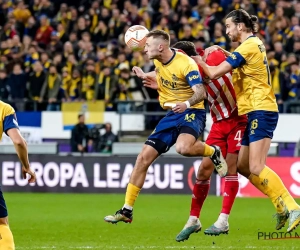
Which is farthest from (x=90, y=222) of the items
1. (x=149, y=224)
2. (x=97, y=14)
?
(x=97, y=14)

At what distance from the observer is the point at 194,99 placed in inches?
381

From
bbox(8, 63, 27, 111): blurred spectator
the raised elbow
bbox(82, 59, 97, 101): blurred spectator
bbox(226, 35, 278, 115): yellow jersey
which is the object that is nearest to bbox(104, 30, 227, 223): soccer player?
bbox(226, 35, 278, 115): yellow jersey

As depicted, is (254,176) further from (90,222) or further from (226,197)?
(90,222)

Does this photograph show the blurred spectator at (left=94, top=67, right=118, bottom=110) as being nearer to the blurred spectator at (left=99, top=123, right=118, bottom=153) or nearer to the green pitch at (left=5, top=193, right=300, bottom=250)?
the blurred spectator at (left=99, top=123, right=118, bottom=153)

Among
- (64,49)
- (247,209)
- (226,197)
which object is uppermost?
(64,49)

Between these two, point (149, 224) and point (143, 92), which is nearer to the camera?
point (149, 224)

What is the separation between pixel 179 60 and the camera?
10.1m

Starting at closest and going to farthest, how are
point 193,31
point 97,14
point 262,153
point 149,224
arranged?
1. point 262,153
2. point 149,224
3. point 193,31
4. point 97,14

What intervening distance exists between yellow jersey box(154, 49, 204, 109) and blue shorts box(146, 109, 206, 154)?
0.15 metres

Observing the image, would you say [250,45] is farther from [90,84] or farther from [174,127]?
[90,84]

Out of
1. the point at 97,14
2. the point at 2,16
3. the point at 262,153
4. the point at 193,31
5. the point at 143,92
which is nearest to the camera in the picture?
the point at 262,153

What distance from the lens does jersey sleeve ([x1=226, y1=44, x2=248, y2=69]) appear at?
9539 millimetres

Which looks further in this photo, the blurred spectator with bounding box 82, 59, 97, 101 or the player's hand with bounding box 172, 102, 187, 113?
the blurred spectator with bounding box 82, 59, 97, 101

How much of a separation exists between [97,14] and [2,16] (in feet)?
10.5
